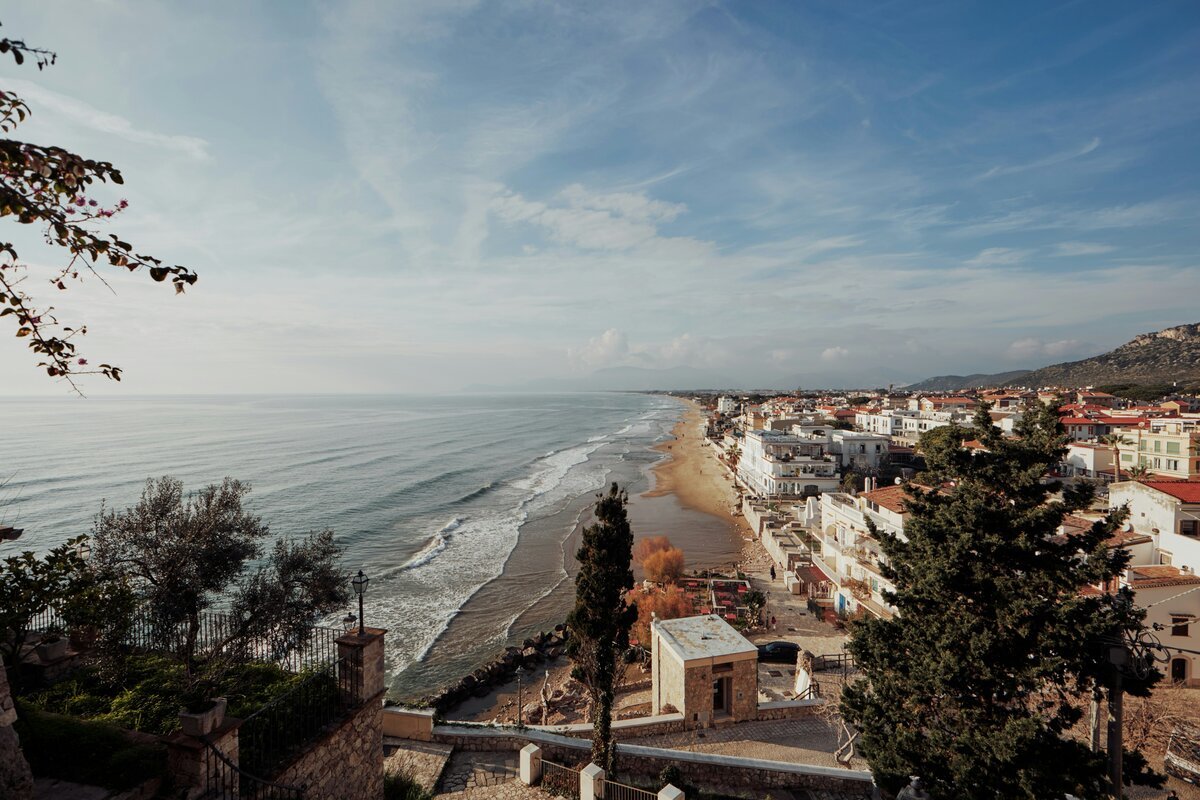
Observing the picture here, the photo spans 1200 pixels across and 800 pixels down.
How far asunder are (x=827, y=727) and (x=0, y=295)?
1920cm

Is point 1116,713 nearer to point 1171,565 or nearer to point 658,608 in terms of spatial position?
point 1171,565

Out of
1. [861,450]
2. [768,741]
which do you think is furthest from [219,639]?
[861,450]

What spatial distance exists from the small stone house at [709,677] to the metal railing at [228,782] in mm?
11149

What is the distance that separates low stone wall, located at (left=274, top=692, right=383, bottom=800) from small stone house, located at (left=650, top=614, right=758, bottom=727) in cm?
885

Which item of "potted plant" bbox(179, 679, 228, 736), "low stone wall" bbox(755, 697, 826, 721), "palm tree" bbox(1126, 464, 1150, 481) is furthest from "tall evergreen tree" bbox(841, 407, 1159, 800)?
"palm tree" bbox(1126, 464, 1150, 481)

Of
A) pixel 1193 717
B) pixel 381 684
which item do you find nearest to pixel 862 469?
pixel 1193 717

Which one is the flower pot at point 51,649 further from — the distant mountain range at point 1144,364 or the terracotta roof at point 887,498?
the distant mountain range at point 1144,364

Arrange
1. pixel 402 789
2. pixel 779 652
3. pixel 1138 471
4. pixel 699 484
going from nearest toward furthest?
pixel 402 789
pixel 779 652
pixel 1138 471
pixel 699 484

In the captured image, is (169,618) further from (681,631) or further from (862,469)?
(862,469)

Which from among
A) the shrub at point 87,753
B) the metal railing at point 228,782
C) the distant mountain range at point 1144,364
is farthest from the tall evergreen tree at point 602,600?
the distant mountain range at point 1144,364

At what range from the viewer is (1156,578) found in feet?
61.1

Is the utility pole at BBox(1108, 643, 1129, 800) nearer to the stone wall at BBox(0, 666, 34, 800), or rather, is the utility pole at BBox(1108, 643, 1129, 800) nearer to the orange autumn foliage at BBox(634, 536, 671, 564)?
the stone wall at BBox(0, 666, 34, 800)

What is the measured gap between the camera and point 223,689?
30.5 feet

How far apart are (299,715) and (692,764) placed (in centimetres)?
913
